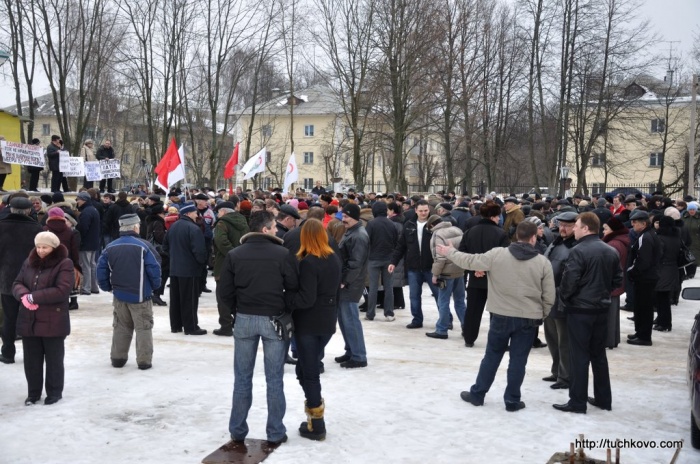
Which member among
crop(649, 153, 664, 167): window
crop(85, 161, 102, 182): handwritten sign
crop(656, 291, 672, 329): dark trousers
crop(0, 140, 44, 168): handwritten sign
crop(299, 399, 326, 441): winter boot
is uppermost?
crop(649, 153, 664, 167): window

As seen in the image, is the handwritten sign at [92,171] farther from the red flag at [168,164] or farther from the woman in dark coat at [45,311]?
the woman in dark coat at [45,311]

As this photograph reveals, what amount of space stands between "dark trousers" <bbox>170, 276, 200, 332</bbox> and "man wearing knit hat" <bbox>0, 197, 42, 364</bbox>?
260cm

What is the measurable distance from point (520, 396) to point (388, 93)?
30217 mm

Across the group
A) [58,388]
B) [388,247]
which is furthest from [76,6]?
[58,388]

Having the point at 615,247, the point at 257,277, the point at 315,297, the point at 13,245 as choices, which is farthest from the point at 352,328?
the point at 13,245

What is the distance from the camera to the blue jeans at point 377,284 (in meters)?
12.7

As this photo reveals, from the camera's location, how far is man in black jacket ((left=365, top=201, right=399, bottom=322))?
12.5 metres

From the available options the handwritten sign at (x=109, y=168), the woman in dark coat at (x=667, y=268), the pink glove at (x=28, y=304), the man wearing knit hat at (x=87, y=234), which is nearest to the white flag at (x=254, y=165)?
the handwritten sign at (x=109, y=168)

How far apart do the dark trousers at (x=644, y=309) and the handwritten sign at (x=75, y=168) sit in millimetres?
16731

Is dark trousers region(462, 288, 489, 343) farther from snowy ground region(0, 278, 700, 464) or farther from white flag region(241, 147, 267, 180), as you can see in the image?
white flag region(241, 147, 267, 180)

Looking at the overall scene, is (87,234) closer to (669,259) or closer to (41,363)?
(41,363)

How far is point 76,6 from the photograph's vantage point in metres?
33.8

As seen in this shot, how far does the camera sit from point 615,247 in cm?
1051

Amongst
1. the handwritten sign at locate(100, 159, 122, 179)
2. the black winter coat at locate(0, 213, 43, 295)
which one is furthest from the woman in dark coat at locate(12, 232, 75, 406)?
the handwritten sign at locate(100, 159, 122, 179)
